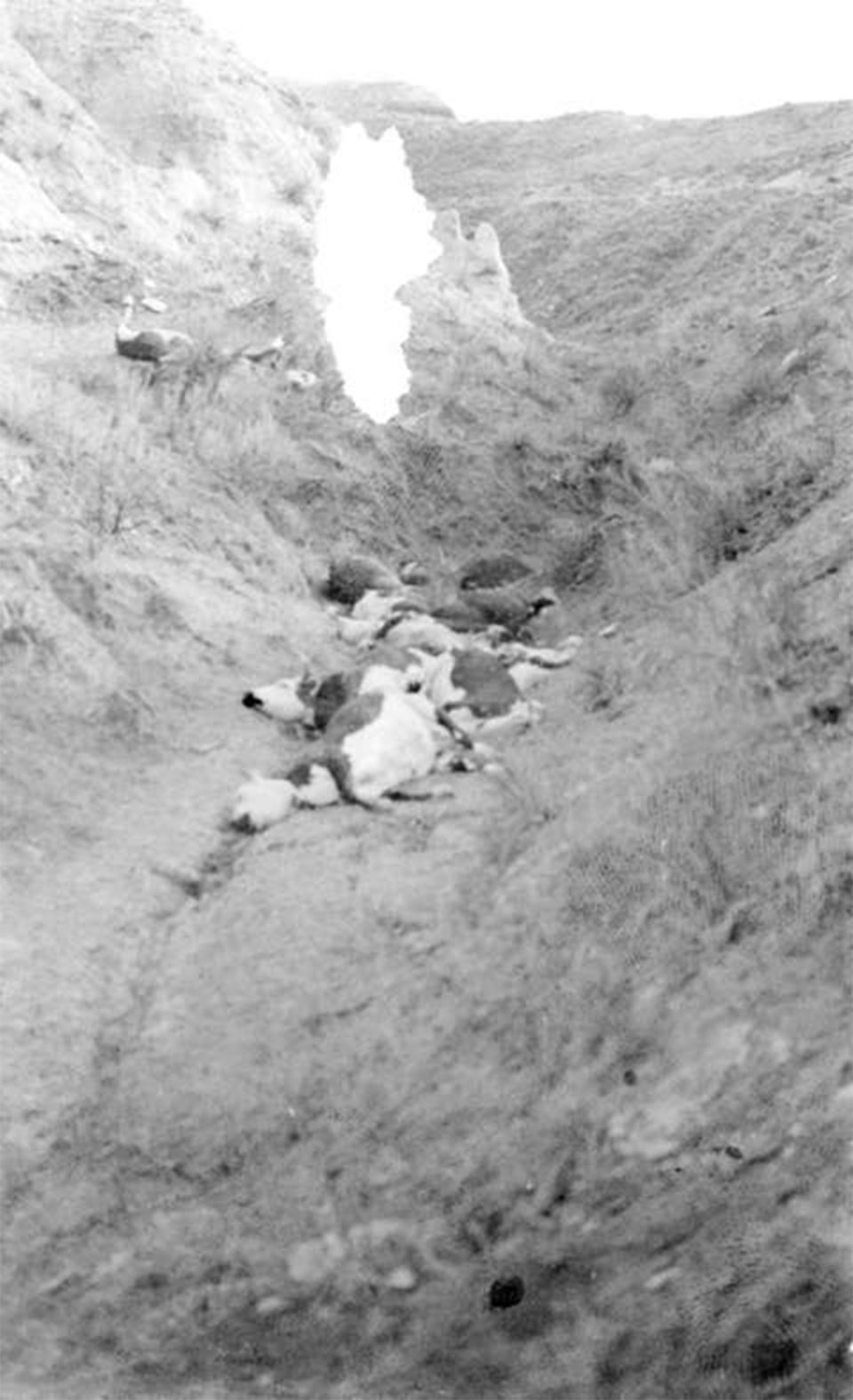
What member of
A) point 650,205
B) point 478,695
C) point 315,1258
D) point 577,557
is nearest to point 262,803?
point 478,695

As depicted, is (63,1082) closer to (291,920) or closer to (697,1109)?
(291,920)

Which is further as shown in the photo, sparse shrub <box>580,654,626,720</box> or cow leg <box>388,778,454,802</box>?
sparse shrub <box>580,654,626,720</box>

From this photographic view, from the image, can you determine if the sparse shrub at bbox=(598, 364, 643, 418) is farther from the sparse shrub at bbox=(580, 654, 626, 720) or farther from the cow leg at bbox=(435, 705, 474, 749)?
the cow leg at bbox=(435, 705, 474, 749)

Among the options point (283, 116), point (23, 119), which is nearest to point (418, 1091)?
point (23, 119)

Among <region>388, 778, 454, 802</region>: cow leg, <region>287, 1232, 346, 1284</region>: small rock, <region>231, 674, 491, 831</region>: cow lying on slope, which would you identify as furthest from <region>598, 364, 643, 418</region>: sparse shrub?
<region>287, 1232, 346, 1284</region>: small rock

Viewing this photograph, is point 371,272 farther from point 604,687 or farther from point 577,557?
point 604,687

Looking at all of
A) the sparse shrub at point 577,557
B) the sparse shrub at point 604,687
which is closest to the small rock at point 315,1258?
the sparse shrub at point 604,687
